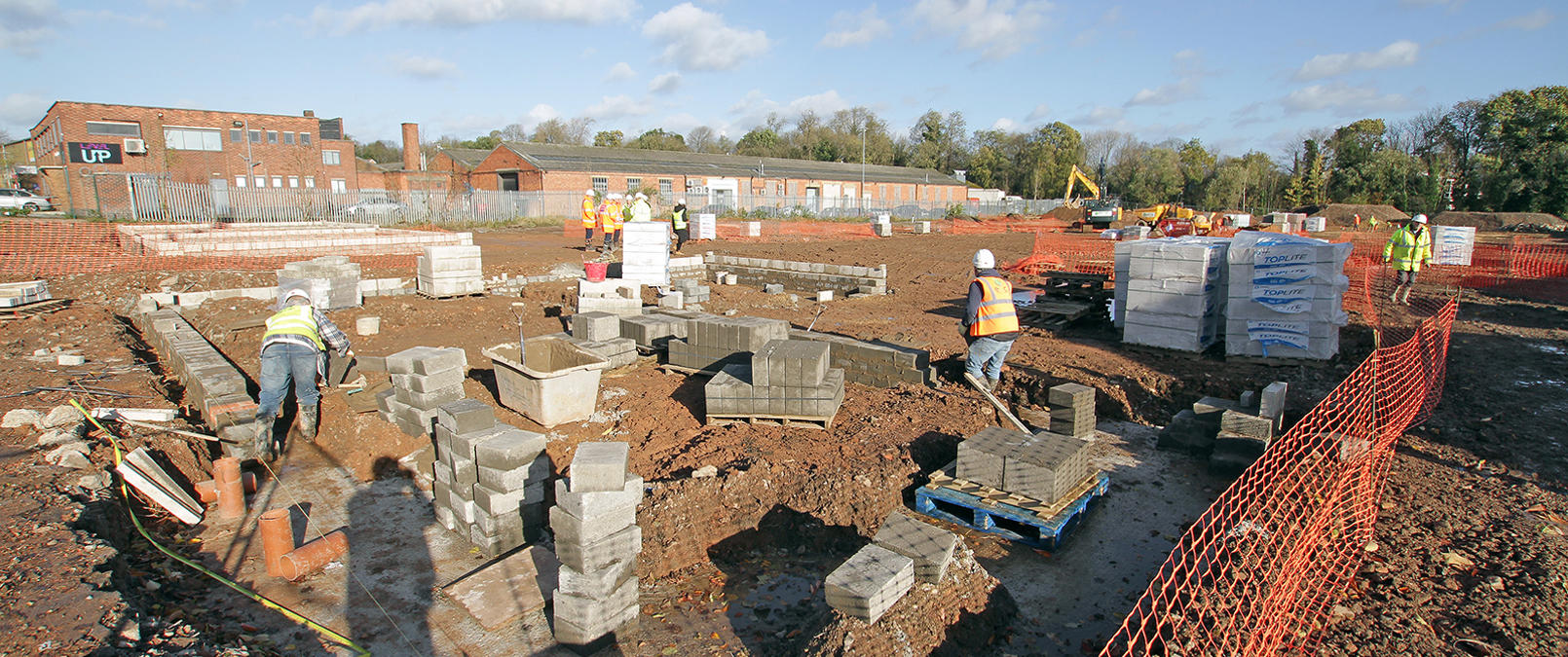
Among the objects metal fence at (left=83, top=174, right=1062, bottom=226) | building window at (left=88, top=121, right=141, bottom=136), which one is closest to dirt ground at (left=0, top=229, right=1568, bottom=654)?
metal fence at (left=83, top=174, right=1062, bottom=226)

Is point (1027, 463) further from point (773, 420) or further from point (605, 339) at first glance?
point (605, 339)

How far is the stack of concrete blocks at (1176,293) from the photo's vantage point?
29.6 feet

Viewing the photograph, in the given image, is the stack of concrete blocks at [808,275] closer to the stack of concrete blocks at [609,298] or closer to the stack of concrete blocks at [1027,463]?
the stack of concrete blocks at [609,298]

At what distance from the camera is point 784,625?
4.23 m

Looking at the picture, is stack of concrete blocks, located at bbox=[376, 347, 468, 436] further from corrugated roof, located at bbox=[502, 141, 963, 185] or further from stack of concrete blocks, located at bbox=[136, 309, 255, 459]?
corrugated roof, located at bbox=[502, 141, 963, 185]

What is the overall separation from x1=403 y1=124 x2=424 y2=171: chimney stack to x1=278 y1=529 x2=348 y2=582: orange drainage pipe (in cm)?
4518

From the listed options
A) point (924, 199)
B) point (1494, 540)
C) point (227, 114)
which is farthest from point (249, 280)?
point (924, 199)

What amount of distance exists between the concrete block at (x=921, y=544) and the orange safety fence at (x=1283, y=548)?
89 cm

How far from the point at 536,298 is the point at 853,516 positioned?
906 centimetres

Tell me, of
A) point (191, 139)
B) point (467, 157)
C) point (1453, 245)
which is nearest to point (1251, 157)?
point (1453, 245)

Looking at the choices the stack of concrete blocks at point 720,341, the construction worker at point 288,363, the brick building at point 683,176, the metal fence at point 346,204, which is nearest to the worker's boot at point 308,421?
the construction worker at point 288,363

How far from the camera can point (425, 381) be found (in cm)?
617

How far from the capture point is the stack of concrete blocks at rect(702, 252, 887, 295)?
15250 mm

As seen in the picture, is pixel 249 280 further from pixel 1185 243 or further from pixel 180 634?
pixel 1185 243
